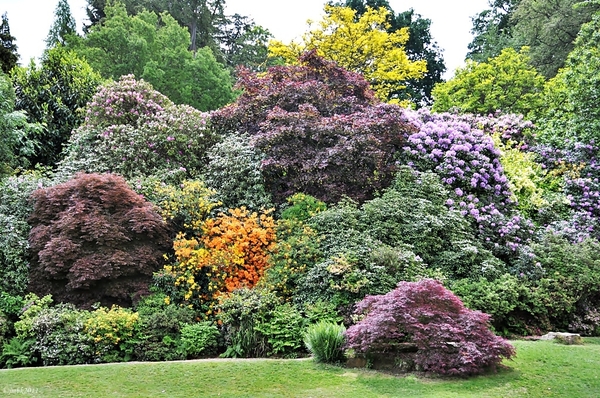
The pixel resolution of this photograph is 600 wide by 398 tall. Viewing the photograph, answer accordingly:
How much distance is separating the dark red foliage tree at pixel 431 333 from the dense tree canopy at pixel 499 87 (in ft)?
47.5

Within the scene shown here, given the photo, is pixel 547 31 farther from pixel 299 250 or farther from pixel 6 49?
pixel 6 49

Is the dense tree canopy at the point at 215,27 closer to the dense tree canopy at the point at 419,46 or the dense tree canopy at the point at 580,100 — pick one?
the dense tree canopy at the point at 419,46

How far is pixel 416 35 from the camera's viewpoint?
123ft

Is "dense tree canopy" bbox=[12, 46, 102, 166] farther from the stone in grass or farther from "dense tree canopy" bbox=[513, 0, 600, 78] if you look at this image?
"dense tree canopy" bbox=[513, 0, 600, 78]

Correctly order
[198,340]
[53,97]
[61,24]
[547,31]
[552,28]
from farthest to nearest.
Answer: [61,24], [547,31], [552,28], [53,97], [198,340]

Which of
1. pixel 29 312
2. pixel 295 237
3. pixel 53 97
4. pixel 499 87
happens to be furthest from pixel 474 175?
pixel 53 97

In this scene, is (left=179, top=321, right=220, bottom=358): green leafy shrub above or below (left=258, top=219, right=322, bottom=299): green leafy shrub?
below

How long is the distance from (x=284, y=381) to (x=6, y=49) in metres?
19.5

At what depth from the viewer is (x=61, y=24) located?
30.2 metres

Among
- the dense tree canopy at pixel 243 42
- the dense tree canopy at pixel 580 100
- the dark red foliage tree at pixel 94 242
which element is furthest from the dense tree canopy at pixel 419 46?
the dark red foliage tree at pixel 94 242

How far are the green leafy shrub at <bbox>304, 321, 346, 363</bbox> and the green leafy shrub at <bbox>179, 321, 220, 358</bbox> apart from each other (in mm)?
1733

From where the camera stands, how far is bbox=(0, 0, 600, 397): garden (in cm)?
652

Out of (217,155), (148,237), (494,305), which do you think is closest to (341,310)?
(494,305)

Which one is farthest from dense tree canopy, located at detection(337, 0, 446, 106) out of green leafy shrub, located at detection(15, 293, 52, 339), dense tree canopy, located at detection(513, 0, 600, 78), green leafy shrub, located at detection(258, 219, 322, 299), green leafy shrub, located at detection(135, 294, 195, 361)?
green leafy shrub, located at detection(15, 293, 52, 339)
